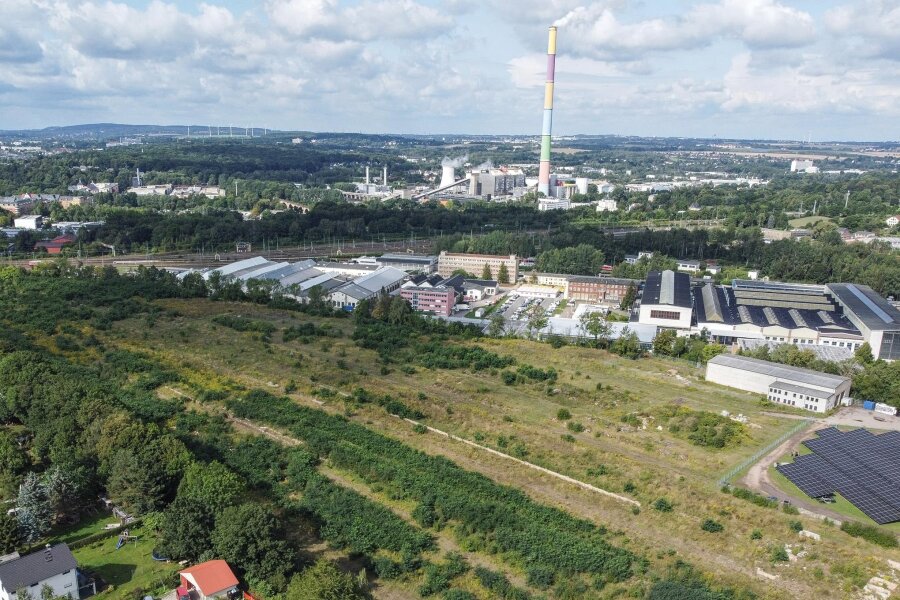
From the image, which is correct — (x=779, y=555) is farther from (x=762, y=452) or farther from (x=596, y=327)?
(x=596, y=327)

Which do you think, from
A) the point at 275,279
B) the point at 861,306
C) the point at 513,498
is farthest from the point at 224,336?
the point at 861,306

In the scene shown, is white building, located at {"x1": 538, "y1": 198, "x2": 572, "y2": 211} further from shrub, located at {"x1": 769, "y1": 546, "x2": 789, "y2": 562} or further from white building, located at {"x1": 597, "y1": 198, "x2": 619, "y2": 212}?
shrub, located at {"x1": 769, "y1": 546, "x2": 789, "y2": 562}

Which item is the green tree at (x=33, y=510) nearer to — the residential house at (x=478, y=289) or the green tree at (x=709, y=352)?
the green tree at (x=709, y=352)

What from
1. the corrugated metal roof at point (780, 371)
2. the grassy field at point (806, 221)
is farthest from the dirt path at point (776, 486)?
the grassy field at point (806, 221)

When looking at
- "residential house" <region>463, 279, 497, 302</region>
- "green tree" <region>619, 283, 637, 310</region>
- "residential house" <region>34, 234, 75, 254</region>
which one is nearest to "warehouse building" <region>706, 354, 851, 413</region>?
"green tree" <region>619, 283, 637, 310</region>

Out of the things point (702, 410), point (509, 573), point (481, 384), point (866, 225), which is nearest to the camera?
point (509, 573)

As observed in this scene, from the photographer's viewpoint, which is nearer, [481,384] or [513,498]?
[513,498]

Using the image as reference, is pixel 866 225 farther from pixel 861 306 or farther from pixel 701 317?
pixel 701 317
